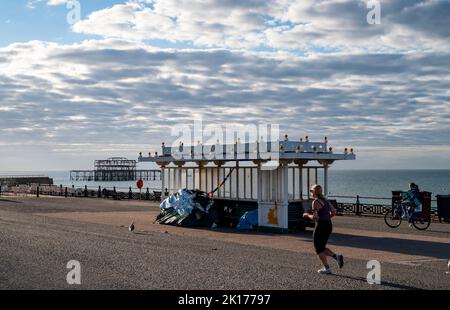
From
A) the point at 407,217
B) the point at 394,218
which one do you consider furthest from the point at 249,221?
the point at 407,217

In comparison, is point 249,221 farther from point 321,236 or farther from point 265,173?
point 321,236

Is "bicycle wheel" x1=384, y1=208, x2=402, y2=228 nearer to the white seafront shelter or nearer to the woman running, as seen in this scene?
the white seafront shelter

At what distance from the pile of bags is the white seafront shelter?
684mm

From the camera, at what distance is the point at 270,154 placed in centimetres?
2191

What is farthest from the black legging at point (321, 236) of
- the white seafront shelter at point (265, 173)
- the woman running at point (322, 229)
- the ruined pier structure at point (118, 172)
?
the ruined pier structure at point (118, 172)

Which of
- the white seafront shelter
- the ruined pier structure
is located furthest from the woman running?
the ruined pier structure

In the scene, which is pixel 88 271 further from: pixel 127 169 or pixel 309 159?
pixel 127 169

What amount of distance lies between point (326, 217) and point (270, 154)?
9.23 metres

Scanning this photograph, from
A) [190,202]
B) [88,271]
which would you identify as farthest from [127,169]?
[88,271]

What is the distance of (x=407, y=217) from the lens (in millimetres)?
23516

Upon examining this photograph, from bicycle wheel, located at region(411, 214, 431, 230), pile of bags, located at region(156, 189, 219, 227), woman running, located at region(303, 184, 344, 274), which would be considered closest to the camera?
woman running, located at region(303, 184, 344, 274)

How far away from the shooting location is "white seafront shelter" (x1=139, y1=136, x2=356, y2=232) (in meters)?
22.1

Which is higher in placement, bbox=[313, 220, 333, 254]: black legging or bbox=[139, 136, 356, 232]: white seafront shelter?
bbox=[139, 136, 356, 232]: white seafront shelter
